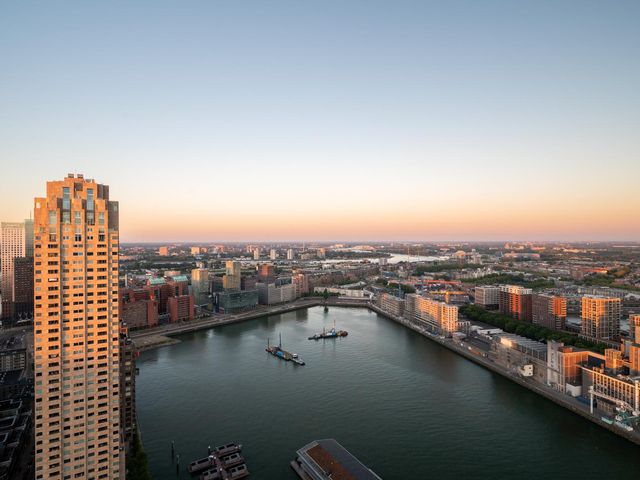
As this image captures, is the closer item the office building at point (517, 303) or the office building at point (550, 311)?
the office building at point (550, 311)

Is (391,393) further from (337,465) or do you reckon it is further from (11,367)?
(11,367)

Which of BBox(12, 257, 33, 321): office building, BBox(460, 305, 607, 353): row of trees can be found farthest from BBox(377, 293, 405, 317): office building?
BBox(12, 257, 33, 321): office building

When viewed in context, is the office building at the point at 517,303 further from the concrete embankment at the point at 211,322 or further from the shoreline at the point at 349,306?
the concrete embankment at the point at 211,322

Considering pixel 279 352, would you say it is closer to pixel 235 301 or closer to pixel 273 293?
pixel 235 301

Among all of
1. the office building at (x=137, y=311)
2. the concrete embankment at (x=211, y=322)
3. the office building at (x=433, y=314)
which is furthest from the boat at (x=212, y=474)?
the office building at (x=137, y=311)

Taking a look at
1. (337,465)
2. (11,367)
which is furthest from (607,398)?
(11,367)
